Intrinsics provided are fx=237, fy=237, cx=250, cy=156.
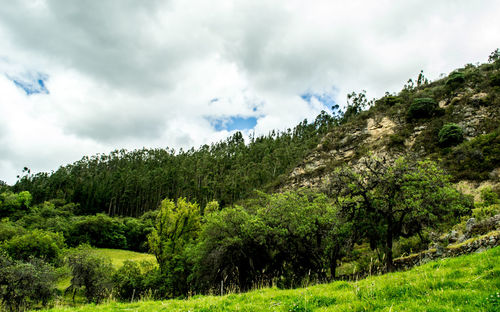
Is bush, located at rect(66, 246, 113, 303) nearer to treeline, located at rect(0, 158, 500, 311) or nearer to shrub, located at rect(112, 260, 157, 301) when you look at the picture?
treeline, located at rect(0, 158, 500, 311)

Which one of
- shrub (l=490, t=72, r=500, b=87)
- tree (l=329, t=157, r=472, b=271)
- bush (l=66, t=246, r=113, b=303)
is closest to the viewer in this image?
tree (l=329, t=157, r=472, b=271)

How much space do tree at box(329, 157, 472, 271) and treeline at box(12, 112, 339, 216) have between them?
6920 cm

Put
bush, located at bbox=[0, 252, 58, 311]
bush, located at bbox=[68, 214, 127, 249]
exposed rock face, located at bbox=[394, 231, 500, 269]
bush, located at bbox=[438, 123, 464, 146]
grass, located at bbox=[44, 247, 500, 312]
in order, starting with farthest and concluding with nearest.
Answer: bush, located at bbox=[68, 214, 127, 249] → bush, located at bbox=[438, 123, 464, 146] → bush, located at bbox=[0, 252, 58, 311] → exposed rock face, located at bbox=[394, 231, 500, 269] → grass, located at bbox=[44, 247, 500, 312]

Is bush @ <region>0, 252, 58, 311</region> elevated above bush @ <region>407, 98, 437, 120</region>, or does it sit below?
below

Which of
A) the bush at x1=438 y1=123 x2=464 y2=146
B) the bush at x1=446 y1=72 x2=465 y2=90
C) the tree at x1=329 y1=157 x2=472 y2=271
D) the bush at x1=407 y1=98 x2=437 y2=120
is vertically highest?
the bush at x1=446 y1=72 x2=465 y2=90

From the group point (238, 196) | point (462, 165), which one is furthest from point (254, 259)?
point (238, 196)

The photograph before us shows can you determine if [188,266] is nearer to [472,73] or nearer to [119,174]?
[472,73]

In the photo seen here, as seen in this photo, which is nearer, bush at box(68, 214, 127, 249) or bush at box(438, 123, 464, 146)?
bush at box(438, 123, 464, 146)

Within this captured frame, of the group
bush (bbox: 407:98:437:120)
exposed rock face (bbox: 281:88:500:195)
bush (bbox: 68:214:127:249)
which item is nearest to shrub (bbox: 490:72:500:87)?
exposed rock face (bbox: 281:88:500:195)

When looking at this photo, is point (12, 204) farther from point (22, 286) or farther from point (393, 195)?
point (393, 195)

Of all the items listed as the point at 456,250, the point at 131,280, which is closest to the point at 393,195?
the point at 456,250

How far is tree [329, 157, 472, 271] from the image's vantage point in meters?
15.5

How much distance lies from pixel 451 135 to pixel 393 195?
36267mm

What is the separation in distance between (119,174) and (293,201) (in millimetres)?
117442
